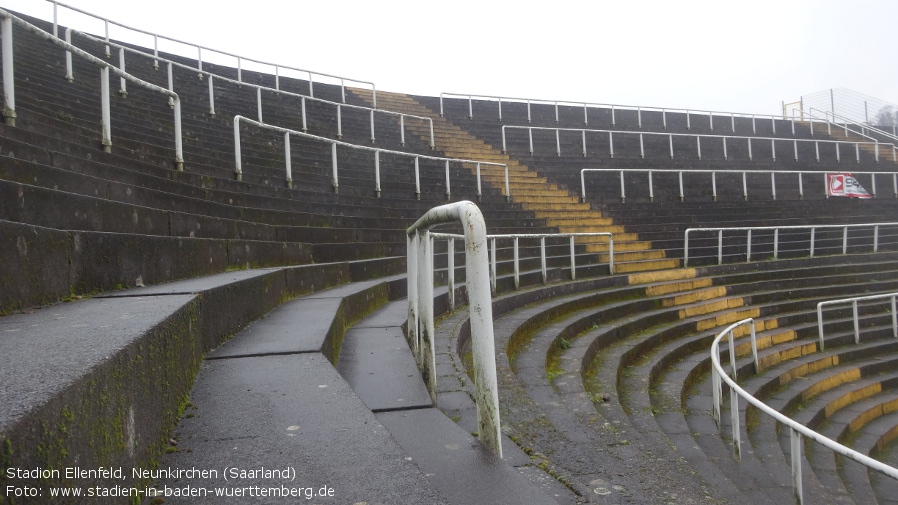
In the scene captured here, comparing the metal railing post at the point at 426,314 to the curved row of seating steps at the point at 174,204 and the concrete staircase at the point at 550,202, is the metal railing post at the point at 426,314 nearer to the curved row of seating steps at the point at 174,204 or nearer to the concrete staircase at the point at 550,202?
the curved row of seating steps at the point at 174,204

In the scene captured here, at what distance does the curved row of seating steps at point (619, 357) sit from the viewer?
3549 millimetres

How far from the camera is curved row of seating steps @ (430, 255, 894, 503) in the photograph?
355cm

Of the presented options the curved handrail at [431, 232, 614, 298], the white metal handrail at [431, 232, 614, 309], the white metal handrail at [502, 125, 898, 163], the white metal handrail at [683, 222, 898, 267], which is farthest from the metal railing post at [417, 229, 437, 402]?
the white metal handrail at [502, 125, 898, 163]

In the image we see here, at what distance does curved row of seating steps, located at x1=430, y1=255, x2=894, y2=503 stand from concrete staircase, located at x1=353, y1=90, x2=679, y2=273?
952mm

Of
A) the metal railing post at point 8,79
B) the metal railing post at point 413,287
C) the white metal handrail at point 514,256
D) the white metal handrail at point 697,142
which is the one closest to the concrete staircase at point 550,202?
the white metal handrail at point 514,256

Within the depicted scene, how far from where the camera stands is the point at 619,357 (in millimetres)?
6418

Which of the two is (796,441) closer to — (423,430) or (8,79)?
(423,430)

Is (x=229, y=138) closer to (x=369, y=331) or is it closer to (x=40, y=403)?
(x=369, y=331)

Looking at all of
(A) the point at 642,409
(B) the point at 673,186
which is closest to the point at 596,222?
(B) the point at 673,186

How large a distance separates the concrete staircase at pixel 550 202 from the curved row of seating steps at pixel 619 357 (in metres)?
0.95

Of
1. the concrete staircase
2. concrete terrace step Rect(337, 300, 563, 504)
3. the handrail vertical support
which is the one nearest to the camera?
concrete terrace step Rect(337, 300, 563, 504)

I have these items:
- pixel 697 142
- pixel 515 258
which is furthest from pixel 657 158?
pixel 515 258

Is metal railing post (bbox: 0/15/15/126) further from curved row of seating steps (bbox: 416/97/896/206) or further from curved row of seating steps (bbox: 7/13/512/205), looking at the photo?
curved row of seating steps (bbox: 416/97/896/206)

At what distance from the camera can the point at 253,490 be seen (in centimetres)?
136
